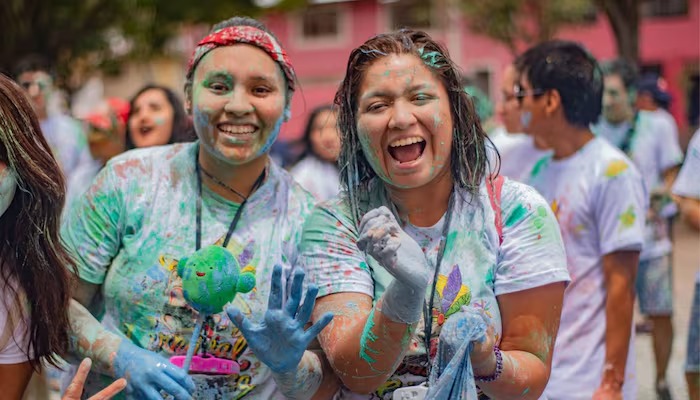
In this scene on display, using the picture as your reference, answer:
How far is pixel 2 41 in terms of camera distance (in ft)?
43.6

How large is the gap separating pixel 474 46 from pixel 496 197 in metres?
23.8

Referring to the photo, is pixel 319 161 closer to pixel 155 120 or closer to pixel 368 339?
pixel 155 120

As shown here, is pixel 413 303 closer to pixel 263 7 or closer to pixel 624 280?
pixel 624 280

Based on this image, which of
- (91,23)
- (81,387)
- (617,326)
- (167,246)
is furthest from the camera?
(91,23)

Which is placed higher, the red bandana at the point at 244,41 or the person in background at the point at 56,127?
the red bandana at the point at 244,41

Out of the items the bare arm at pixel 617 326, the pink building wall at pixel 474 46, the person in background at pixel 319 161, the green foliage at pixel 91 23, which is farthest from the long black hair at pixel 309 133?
the pink building wall at pixel 474 46

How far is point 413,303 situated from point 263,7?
14.0m

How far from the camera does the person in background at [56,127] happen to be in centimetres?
673

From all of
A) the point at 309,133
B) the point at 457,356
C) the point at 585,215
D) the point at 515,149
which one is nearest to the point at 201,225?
the point at 457,356

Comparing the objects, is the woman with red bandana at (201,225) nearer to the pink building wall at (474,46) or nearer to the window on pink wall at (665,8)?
the pink building wall at (474,46)

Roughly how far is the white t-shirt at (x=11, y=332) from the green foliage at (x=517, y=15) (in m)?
15.6

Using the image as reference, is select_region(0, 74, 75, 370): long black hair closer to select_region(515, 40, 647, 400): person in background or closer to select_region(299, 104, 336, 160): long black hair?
select_region(515, 40, 647, 400): person in background

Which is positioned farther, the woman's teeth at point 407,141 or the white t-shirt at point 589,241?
the white t-shirt at point 589,241

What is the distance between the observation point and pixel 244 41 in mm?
2889
